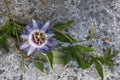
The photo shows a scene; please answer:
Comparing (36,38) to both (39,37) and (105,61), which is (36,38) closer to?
(39,37)

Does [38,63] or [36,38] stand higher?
[36,38]

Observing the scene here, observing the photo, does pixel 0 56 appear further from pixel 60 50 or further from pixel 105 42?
pixel 105 42

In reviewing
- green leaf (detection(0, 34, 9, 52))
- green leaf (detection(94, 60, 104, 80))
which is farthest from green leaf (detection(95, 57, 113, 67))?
green leaf (detection(0, 34, 9, 52))

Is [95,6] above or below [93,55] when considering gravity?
above

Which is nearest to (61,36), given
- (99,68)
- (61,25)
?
(61,25)

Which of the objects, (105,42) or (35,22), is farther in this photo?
(105,42)

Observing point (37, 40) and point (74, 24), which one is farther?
point (74, 24)

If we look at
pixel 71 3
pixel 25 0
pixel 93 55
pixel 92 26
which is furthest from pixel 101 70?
pixel 25 0
